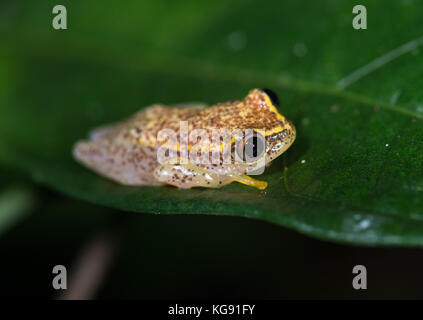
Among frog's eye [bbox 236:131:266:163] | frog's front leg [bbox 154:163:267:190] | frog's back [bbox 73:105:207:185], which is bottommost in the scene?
frog's front leg [bbox 154:163:267:190]

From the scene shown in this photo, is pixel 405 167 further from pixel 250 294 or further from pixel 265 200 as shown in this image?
pixel 250 294

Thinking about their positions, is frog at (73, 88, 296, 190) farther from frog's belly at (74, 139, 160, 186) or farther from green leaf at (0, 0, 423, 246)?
green leaf at (0, 0, 423, 246)

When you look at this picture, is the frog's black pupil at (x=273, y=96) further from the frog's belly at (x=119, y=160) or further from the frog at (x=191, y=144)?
the frog's belly at (x=119, y=160)

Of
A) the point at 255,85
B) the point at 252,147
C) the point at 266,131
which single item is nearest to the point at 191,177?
the point at 252,147

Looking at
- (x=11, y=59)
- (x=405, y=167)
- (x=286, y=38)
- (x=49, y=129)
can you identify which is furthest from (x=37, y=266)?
(x=405, y=167)

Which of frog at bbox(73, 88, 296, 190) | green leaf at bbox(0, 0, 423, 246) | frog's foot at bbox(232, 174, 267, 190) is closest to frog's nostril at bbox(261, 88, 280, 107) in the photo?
frog at bbox(73, 88, 296, 190)

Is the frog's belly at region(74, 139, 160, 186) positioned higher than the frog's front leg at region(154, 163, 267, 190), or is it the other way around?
the frog's belly at region(74, 139, 160, 186)

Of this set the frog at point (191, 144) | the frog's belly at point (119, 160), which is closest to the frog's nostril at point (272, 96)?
the frog at point (191, 144)
